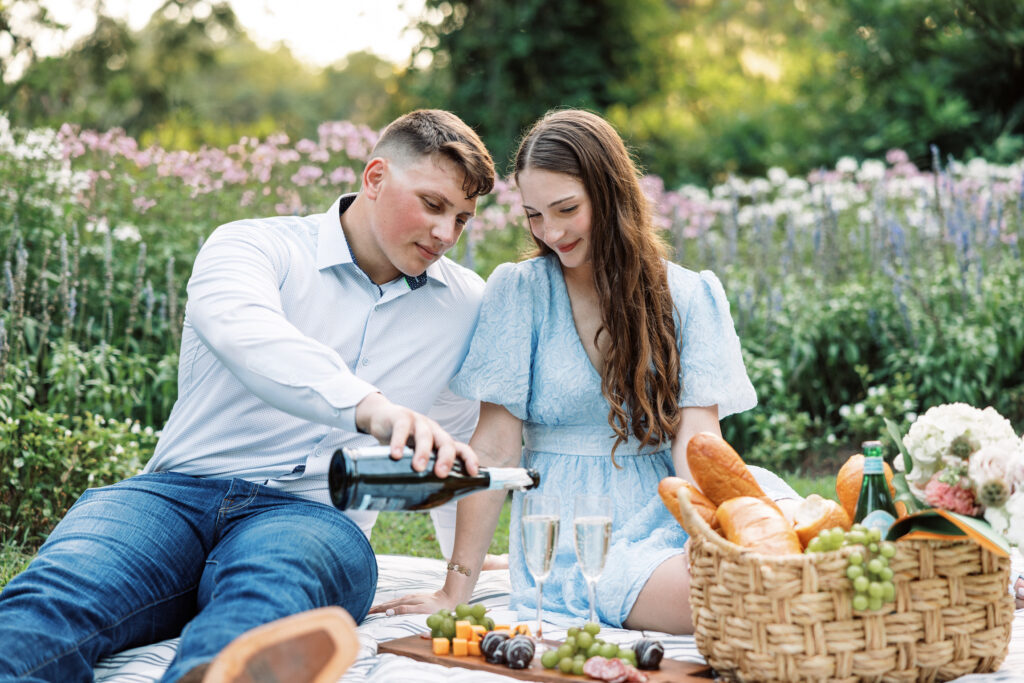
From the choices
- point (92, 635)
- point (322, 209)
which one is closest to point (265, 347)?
point (92, 635)

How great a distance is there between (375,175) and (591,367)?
0.84 m

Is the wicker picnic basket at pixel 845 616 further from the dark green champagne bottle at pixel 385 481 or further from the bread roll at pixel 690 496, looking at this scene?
the dark green champagne bottle at pixel 385 481

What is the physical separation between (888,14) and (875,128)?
1156 millimetres

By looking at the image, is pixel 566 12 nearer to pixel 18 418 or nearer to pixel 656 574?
pixel 18 418

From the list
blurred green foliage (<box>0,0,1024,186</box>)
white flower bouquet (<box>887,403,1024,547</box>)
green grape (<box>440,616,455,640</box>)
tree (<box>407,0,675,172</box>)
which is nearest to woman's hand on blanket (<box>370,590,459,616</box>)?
green grape (<box>440,616,455,640</box>)

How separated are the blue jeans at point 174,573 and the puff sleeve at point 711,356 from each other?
1.03 m

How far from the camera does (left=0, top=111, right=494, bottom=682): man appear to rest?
2117 mm

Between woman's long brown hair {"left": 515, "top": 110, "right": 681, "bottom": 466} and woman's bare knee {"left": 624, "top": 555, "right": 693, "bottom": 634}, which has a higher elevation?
woman's long brown hair {"left": 515, "top": 110, "right": 681, "bottom": 466}

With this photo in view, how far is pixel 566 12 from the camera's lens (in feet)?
36.6

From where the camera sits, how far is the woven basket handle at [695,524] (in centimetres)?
213

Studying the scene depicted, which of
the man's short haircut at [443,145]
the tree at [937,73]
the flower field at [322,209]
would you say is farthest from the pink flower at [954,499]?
the tree at [937,73]

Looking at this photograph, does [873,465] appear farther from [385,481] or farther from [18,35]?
[18,35]

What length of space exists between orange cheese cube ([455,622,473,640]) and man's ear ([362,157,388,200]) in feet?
3.99

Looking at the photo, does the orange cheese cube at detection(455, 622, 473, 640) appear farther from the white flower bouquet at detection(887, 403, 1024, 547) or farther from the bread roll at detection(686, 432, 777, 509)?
the white flower bouquet at detection(887, 403, 1024, 547)
